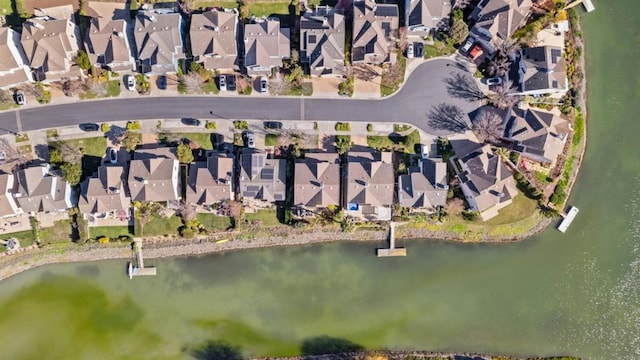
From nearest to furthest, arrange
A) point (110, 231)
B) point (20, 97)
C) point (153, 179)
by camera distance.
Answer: point (153, 179)
point (20, 97)
point (110, 231)

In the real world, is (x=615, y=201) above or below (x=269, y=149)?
below

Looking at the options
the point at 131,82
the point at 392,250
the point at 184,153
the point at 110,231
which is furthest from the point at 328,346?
the point at 131,82

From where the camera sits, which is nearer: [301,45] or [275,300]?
[301,45]

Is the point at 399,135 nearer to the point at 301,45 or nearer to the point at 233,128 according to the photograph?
the point at 301,45

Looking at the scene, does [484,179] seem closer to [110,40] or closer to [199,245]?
[199,245]

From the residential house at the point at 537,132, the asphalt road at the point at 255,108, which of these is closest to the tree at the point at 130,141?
the asphalt road at the point at 255,108

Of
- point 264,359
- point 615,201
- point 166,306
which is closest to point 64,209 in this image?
point 166,306

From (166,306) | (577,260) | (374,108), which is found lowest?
(166,306)

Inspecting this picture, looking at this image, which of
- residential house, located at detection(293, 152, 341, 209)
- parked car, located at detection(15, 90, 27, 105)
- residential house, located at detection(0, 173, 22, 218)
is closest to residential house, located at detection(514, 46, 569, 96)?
residential house, located at detection(293, 152, 341, 209)
